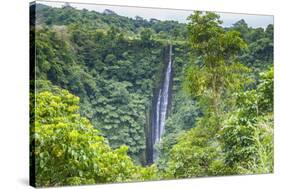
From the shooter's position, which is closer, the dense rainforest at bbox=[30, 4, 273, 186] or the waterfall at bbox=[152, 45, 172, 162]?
the dense rainforest at bbox=[30, 4, 273, 186]

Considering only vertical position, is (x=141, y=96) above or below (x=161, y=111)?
above

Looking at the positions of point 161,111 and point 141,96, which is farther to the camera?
point 161,111

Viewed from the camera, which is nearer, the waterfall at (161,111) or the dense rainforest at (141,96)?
the dense rainforest at (141,96)
